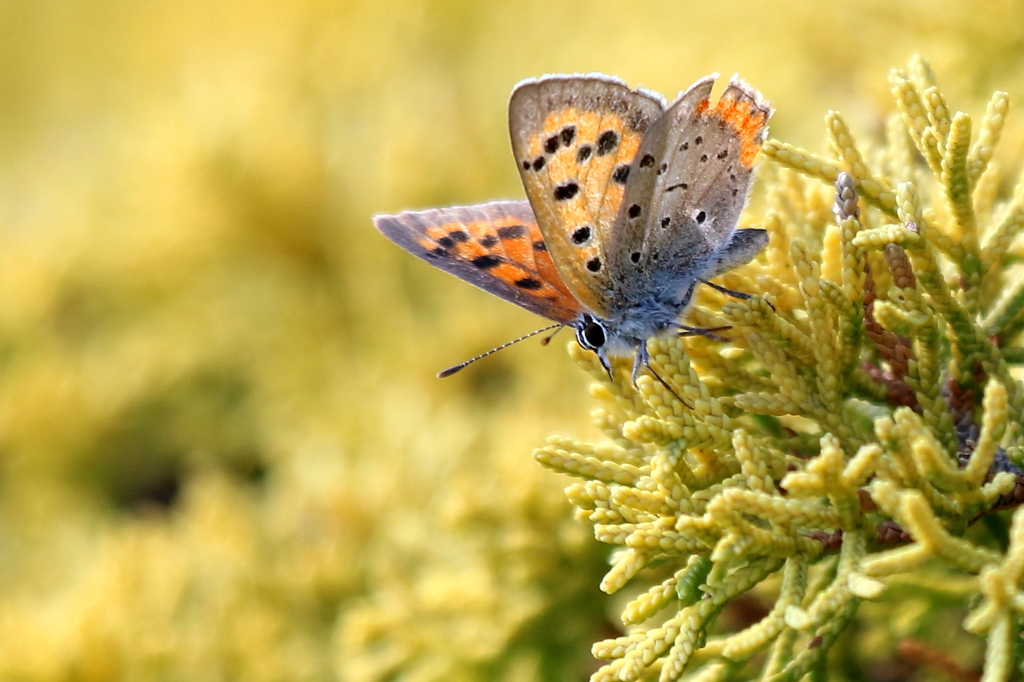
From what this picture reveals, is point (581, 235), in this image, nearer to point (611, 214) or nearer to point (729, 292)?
point (611, 214)

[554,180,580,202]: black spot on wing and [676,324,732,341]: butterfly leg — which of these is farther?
[554,180,580,202]: black spot on wing

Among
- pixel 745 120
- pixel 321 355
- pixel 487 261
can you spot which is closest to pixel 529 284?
pixel 487 261

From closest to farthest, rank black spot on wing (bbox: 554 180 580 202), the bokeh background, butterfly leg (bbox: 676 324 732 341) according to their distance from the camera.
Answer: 1. butterfly leg (bbox: 676 324 732 341)
2. black spot on wing (bbox: 554 180 580 202)
3. the bokeh background

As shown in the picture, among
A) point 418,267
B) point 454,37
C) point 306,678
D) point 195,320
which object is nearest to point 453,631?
point 306,678

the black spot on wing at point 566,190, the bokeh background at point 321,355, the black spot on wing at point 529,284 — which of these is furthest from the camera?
the bokeh background at point 321,355

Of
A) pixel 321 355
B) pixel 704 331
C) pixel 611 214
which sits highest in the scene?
pixel 321 355

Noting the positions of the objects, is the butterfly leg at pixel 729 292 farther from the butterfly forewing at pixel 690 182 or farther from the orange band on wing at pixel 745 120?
the orange band on wing at pixel 745 120

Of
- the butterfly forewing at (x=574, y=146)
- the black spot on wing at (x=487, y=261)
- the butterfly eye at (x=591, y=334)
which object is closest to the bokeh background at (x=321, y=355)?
the butterfly eye at (x=591, y=334)

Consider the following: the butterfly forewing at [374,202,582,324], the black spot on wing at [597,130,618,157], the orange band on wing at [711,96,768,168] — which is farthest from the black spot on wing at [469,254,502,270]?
the orange band on wing at [711,96,768,168]

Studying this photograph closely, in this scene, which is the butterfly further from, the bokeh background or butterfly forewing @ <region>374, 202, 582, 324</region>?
the bokeh background
